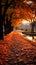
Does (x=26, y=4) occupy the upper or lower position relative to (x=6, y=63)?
upper

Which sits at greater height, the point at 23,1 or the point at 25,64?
the point at 23,1

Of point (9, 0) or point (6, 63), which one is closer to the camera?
point (6, 63)

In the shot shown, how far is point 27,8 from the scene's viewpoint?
18.4 metres

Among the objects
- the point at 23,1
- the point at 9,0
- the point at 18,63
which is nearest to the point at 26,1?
the point at 23,1

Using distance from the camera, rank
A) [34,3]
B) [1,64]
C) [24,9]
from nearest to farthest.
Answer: [1,64] → [34,3] → [24,9]

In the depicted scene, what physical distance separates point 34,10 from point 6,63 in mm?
9486

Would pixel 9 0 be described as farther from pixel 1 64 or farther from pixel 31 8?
pixel 1 64

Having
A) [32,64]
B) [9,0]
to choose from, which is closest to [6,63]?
[32,64]

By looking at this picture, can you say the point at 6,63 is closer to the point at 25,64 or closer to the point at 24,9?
the point at 25,64

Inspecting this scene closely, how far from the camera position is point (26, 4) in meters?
18.6

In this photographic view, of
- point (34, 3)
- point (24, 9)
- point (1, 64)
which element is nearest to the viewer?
point (1, 64)

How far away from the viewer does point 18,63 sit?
9469 millimetres

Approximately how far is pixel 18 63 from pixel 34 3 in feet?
30.0

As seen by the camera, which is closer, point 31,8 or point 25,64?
point 25,64
